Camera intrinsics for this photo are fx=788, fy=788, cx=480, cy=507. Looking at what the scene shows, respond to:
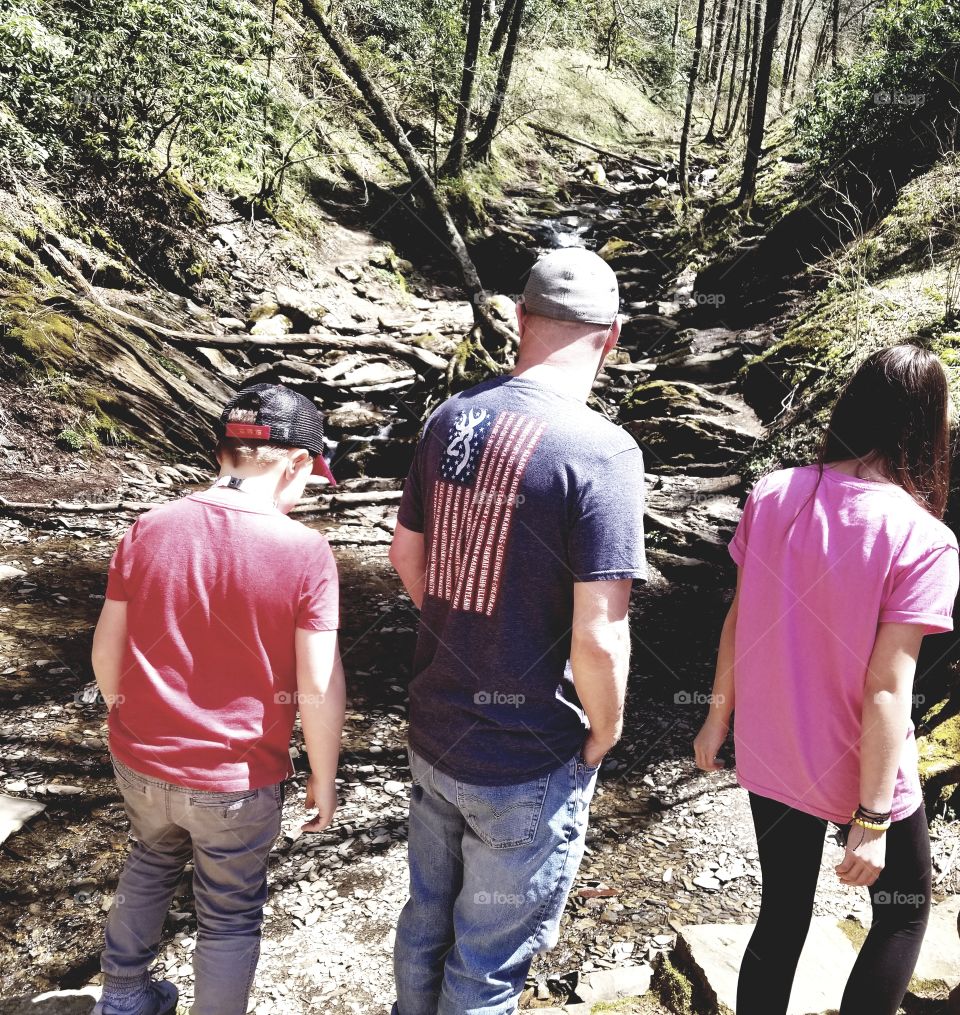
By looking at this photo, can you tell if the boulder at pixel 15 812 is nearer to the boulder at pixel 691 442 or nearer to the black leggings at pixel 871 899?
the black leggings at pixel 871 899

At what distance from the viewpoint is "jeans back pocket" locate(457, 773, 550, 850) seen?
1.73 m

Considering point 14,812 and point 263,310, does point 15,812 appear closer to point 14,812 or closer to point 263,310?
point 14,812

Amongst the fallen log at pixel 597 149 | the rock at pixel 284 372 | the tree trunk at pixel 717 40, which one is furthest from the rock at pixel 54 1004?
the tree trunk at pixel 717 40

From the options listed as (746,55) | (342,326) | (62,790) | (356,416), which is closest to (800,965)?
(62,790)

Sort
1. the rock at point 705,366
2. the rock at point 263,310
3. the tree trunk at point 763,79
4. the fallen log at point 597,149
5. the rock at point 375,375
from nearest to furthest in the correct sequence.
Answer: the rock at point 705,366, the rock at point 375,375, the rock at point 263,310, the tree trunk at point 763,79, the fallen log at point 597,149

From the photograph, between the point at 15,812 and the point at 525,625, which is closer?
the point at 525,625

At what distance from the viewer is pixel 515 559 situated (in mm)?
1708

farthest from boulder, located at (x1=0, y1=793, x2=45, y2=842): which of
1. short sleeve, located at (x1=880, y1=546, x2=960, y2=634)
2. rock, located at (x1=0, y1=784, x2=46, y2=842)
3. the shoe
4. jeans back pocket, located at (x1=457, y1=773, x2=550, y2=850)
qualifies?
short sleeve, located at (x1=880, y1=546, x2=960, y2=634)

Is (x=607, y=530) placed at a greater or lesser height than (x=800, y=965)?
greater

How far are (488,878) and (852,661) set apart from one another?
0.94 meters

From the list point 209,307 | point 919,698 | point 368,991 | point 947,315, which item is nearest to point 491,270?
point 209,307

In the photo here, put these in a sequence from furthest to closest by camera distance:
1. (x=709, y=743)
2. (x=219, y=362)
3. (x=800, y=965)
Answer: (x=219, y=362) < (x=800, y=965) < (x=709, y=743)

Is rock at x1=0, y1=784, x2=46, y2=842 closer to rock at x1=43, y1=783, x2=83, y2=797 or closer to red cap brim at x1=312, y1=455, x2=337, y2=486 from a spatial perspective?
rock at x1=43, y1=783, x2=83, y2=797

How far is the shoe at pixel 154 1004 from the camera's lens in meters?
2.09
